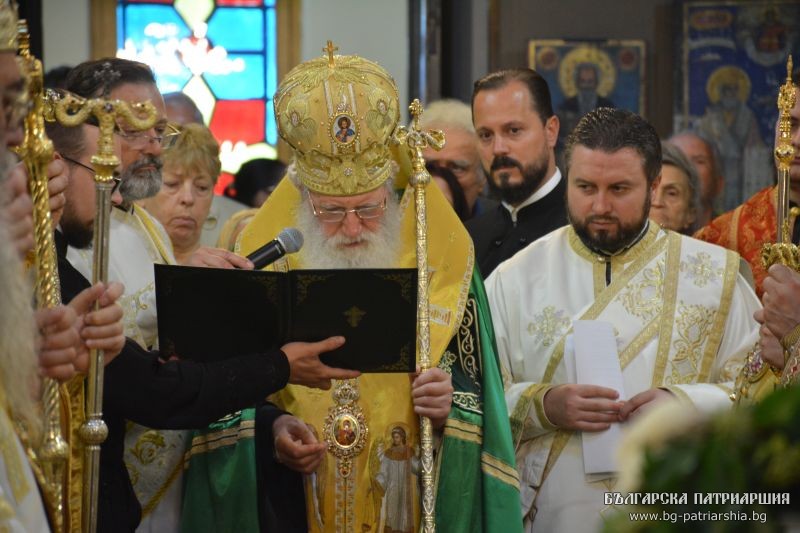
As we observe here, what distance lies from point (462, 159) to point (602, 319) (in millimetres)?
2551

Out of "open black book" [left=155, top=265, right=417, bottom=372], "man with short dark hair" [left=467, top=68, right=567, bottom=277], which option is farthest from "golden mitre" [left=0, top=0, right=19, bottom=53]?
"man with short dark hair" [left=467, top=68, right=567, bottom=277]

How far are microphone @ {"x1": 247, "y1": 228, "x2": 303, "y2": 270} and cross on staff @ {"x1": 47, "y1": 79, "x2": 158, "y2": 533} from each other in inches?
25.5

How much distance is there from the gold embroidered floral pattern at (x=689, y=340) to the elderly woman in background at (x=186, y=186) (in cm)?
243

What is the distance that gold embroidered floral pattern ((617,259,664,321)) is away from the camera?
4.69 m

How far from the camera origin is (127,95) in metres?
4.68

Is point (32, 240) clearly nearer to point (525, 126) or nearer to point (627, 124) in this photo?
point (627, 124)

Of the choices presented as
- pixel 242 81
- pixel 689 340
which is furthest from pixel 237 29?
pixel 689 340

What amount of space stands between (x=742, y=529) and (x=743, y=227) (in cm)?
431

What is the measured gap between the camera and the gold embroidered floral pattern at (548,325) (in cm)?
469

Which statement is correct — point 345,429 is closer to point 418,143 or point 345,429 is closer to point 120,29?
point 418,143

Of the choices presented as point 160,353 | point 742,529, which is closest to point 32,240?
point 160,353

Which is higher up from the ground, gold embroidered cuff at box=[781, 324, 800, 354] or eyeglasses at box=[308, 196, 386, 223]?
eyeglasses at box=[308, 196, 386, 223]

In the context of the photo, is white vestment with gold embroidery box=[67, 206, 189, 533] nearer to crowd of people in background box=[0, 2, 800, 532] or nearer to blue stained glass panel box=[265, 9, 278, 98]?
crowd of people in background box=[0, 2, 800, 532]

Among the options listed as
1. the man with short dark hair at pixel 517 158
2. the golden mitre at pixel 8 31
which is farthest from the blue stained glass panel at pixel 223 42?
the golden mitre at pixel 8 31
